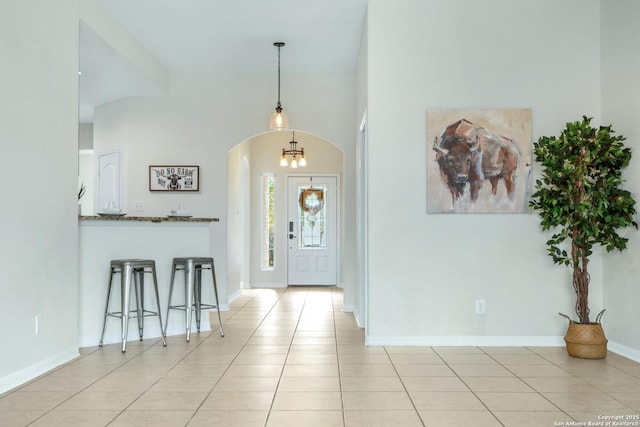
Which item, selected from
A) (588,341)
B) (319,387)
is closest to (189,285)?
(319,387)

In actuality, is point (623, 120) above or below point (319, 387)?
above

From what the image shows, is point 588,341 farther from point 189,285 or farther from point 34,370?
point 34,370

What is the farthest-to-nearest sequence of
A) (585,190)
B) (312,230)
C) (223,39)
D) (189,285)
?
(312,230), (223,39), (189,285), (585,190)

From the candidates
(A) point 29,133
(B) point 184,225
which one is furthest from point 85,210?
(A) point 29,133

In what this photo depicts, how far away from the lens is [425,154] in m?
5.10

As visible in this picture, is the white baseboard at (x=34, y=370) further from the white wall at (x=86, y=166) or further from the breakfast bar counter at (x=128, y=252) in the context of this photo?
the white wall at (x=86, y=166)

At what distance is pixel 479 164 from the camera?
5.06m

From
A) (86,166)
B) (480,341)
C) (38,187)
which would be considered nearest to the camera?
(38,187)

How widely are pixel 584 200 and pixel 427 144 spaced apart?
1.28 m

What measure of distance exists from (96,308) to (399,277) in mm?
2483

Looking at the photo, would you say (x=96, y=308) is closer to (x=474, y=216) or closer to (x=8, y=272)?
(x=8, y=272)

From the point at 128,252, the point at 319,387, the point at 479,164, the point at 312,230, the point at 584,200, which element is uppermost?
the point at 479,164

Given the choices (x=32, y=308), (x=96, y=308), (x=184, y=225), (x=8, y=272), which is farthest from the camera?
(x=184, y=225)

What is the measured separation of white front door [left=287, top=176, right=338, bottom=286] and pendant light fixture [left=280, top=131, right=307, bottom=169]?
0.37 meters
